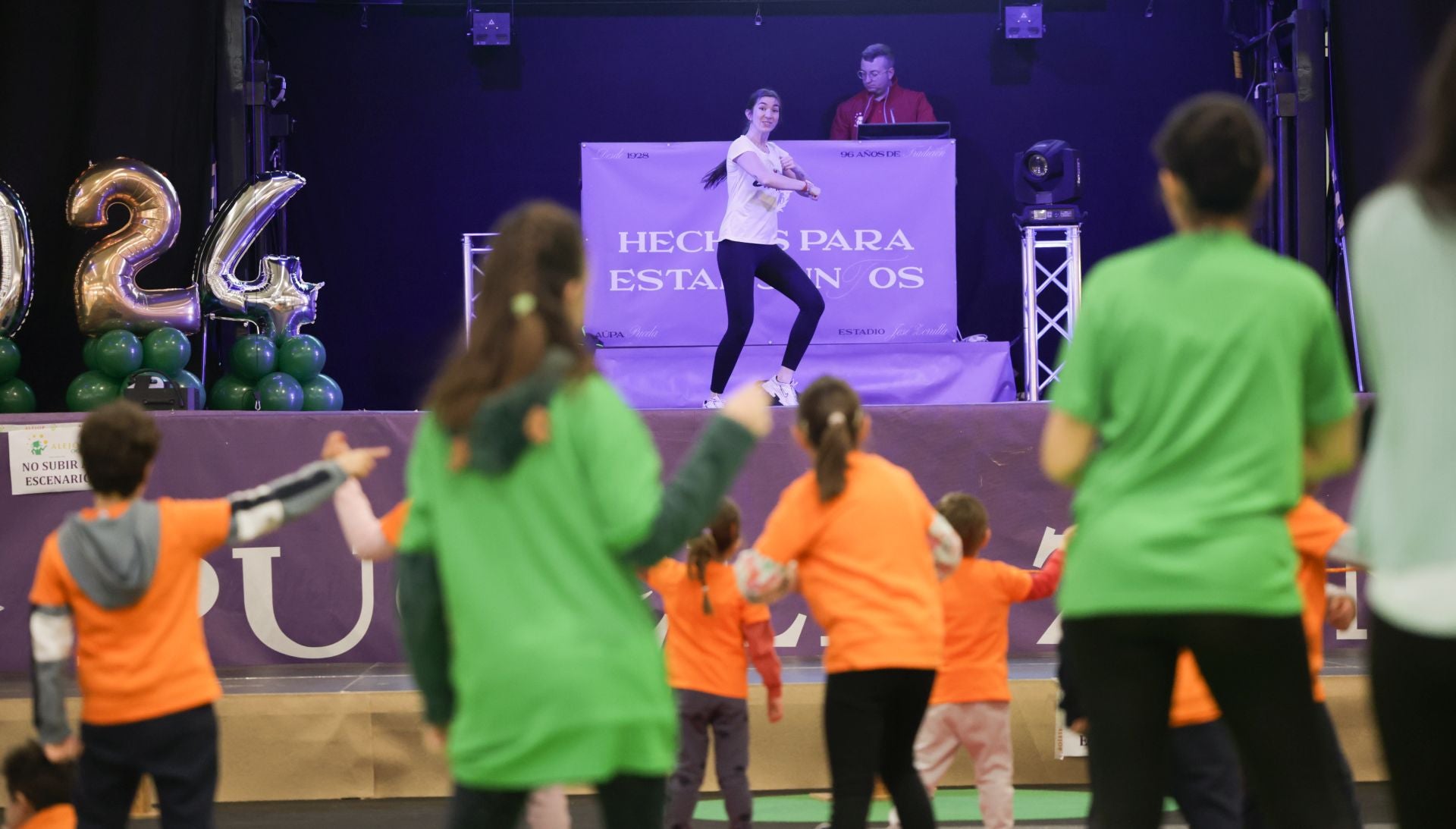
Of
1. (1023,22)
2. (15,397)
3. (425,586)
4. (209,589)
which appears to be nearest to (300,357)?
(15,397)

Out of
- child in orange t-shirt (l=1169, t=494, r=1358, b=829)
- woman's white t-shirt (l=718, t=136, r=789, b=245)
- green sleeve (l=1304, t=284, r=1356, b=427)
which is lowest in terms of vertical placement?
child in orange t-shirt (l=1169, t=494, r=1358, b=829)

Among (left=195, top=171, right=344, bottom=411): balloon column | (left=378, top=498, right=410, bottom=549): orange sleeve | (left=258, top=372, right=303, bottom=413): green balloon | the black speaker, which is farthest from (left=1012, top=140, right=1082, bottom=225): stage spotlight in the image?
(left=378, top=498, right=410, bottom=549): orange sleeve

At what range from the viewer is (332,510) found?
5785 mm

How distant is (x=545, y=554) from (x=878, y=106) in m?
9.12

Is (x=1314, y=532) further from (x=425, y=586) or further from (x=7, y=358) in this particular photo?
(x=7, y=358)

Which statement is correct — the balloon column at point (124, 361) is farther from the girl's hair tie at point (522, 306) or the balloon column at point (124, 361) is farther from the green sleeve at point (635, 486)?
the green sleeve at point (635, 486)

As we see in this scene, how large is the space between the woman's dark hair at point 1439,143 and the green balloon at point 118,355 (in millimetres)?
6596

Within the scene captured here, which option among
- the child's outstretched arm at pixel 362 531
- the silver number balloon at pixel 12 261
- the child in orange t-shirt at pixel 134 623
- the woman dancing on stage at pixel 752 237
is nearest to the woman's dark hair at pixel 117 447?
the child in orange t-shirt at pixel 134 623

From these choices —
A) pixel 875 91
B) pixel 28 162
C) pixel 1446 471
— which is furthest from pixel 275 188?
pixel 1446 471

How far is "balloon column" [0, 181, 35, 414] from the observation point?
7301 mm

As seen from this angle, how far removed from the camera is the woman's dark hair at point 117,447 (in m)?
3.13

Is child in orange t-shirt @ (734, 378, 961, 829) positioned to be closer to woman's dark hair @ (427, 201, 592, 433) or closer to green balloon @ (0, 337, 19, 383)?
woman's dark hair @ (427, 201, 592, 433)

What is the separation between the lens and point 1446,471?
1.55 m

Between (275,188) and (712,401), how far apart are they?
2557 mm
